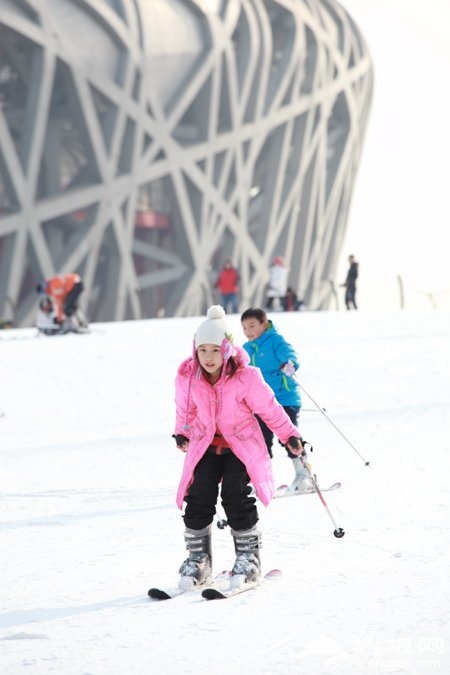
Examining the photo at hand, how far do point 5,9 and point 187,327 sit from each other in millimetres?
15251

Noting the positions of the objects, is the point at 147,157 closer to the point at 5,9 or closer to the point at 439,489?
the point at 5,9

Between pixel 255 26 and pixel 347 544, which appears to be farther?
pixel 255 26

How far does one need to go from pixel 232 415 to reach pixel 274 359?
2.26 m

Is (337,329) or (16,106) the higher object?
(16,106)

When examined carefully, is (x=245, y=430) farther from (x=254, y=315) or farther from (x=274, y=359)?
(x=274, y=359)

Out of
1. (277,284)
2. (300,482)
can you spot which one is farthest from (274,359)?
(277,284)

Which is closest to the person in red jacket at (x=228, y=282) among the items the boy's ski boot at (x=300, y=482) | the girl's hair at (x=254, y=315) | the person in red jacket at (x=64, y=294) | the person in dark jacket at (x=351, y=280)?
the person in dark jacket at (x=351, y=280)

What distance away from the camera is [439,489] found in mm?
7078

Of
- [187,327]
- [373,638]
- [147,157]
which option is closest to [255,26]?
[147,157]

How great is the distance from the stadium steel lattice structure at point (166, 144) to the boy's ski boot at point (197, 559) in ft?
84.2

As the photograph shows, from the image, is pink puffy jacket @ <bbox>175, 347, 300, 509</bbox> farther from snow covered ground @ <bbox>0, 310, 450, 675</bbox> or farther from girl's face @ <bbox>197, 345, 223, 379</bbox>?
snow covered ground @ <bbox>0, 310, 450, 675</bbox>

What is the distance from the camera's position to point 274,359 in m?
6.86

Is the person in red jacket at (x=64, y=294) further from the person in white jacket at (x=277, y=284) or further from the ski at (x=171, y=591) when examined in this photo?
the ski at (x=171, y=591)

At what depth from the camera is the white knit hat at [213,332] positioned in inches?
177
